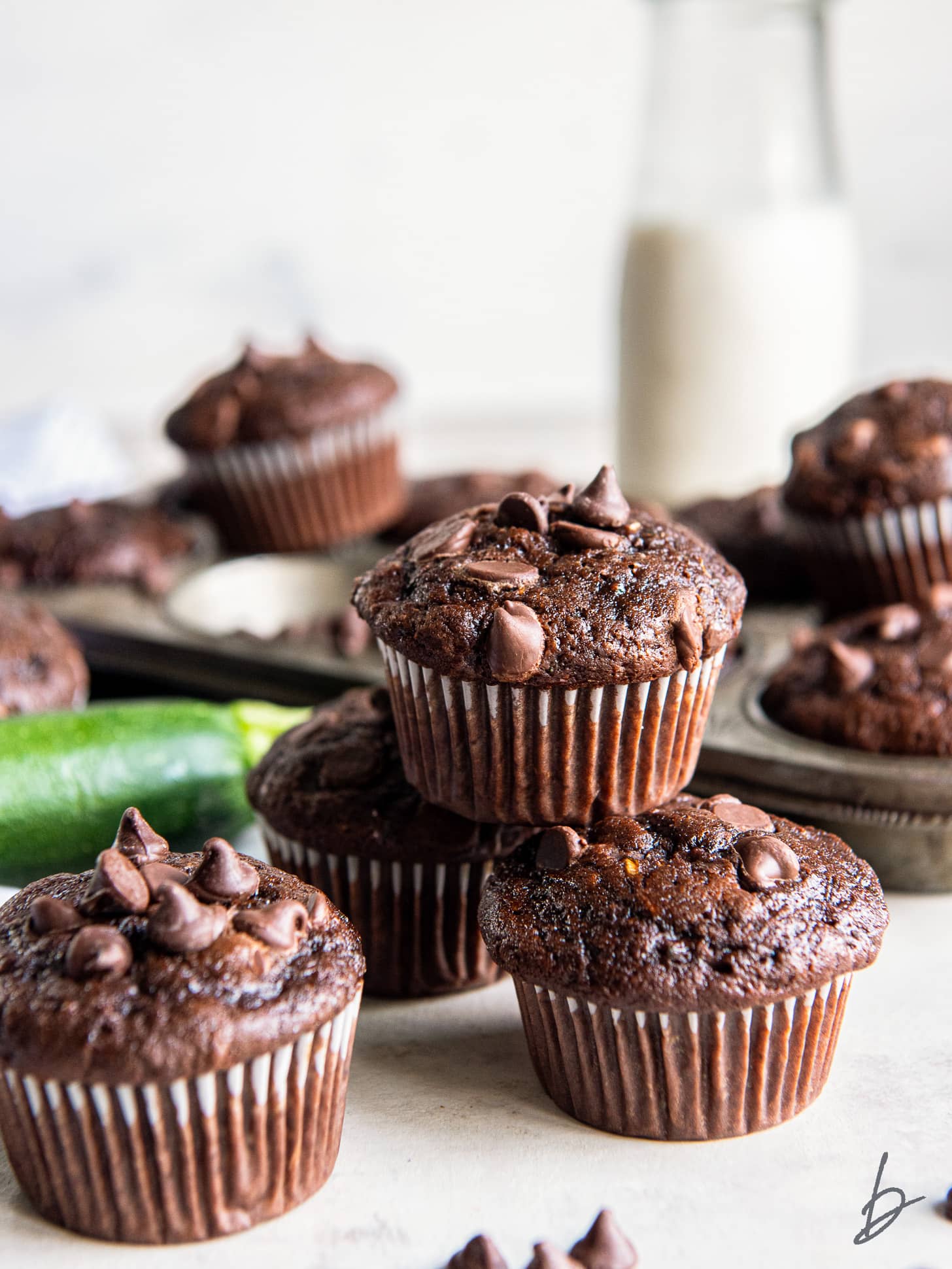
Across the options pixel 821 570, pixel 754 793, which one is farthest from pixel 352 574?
pixel 754 793

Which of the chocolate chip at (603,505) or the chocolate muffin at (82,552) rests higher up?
the chocolate chip at (603,505)

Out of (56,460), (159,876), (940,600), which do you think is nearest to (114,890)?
(159,876)

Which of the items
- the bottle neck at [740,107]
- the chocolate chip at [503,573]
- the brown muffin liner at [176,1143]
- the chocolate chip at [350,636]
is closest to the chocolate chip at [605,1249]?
the brown muffin liner at [176,1143]

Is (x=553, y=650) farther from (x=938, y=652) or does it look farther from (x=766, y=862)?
(x=938, y=652)

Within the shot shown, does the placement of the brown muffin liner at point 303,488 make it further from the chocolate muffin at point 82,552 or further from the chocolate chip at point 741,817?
the chocolate chip at point 741,817

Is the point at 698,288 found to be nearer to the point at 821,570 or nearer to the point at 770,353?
the point at 770,353

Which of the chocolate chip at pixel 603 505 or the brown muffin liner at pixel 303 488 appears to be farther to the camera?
the brown muffin liner at pixel 303 488

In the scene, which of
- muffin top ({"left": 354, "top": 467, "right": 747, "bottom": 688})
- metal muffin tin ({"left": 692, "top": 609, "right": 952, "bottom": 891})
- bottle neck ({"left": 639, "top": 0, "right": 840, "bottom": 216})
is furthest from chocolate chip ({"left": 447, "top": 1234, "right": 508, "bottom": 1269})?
bottle neck ({"left": 639, "top": 0, "right": 840, "bottom": 216})
